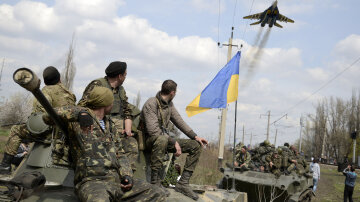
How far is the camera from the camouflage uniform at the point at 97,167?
12.0 ft

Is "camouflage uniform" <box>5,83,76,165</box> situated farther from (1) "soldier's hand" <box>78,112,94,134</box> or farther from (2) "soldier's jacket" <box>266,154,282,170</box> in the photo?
(2) "soldier's jacket" <box>266,154,282,170</box>

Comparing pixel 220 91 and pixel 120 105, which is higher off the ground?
pixel 220 91

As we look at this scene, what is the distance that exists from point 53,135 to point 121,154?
2.98 feet

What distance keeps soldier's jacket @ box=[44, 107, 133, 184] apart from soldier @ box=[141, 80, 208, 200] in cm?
174

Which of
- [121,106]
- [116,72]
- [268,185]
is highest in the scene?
[116,72]

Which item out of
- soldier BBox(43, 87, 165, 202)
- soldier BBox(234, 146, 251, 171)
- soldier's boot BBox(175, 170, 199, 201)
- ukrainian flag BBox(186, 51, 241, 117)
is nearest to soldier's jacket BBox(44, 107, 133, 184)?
soldier BBox(43, 87, 165, 202)

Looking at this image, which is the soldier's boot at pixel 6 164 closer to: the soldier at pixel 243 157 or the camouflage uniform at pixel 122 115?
the camouflage uniform at pixel 122 115

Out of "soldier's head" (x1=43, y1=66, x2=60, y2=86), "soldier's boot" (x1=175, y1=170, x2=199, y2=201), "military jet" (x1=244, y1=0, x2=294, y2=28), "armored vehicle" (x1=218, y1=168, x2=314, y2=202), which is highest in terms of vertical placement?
"military jet" (x1=244, y1=0, x2=294, y2=28)

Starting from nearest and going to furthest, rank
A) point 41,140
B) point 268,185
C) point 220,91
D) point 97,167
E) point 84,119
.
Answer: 1. point 84,119
2. point 97,167
3. point 41,140
4. point 220,91
5. point 268,185

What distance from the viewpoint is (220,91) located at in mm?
9484

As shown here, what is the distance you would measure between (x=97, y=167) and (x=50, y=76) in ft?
7.02

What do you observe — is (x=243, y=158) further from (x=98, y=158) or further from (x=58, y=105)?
(x=98, y=158)

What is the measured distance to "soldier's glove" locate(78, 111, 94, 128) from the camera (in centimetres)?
362

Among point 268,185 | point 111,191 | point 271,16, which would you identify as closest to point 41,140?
point 111,191
